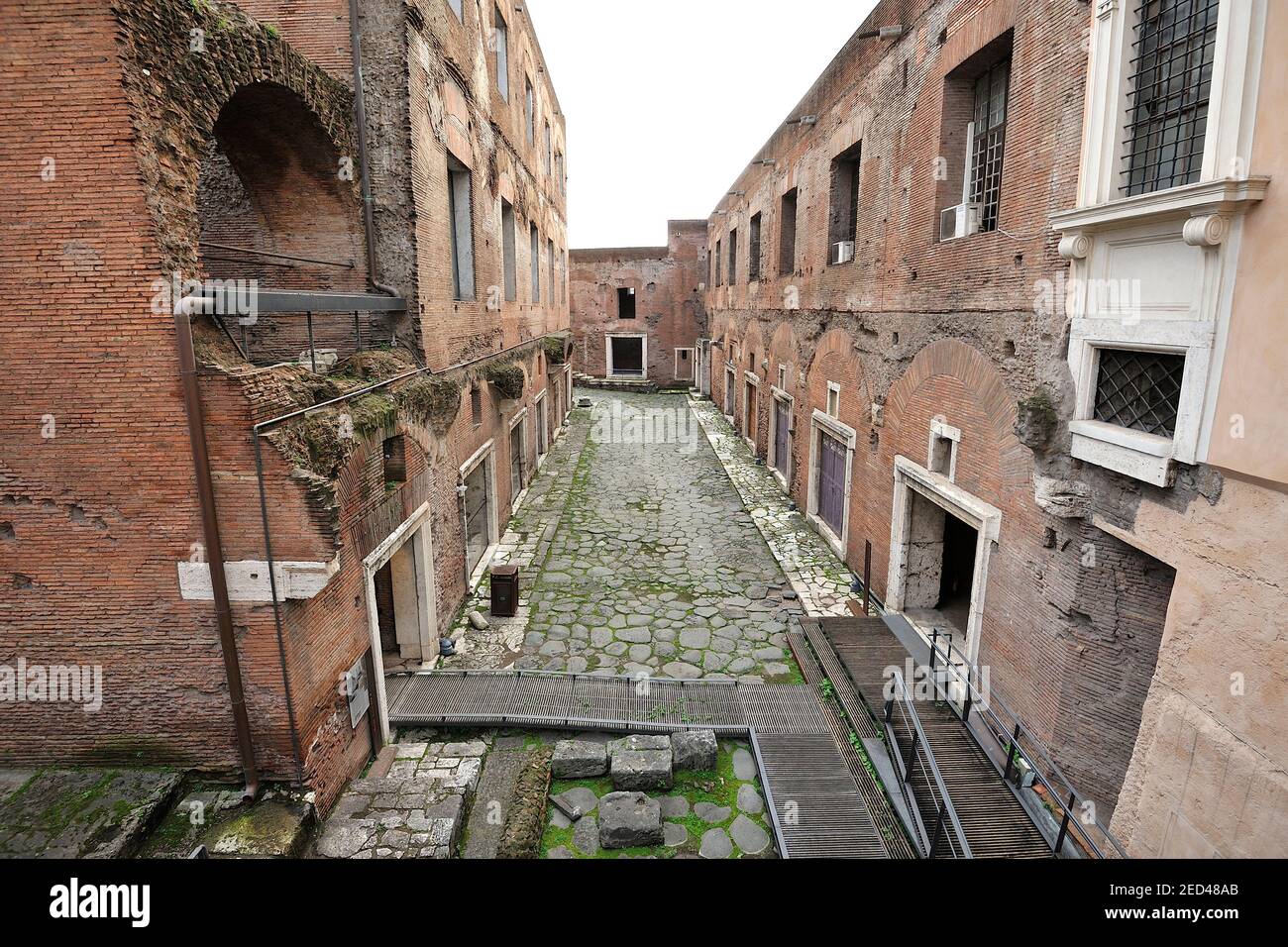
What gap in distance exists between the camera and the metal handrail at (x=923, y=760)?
4.99 meters

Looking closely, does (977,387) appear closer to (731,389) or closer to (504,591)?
(504,591)

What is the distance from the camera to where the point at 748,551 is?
12.3 metres

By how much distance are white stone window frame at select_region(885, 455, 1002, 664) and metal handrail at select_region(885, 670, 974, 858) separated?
3.48 feet

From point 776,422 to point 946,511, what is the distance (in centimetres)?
874

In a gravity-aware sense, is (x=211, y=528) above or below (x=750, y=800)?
above

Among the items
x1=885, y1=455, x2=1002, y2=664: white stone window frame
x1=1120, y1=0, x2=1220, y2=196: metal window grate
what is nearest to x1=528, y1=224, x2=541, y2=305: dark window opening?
x1=885, y1=455, x2=1002, y2=664: white stone window frame

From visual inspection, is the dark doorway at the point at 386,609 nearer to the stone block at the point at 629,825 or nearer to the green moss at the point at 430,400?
the green moss at the point at 430,400

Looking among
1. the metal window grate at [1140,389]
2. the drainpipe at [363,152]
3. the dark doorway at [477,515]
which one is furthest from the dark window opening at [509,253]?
the metal window grate at [1140,389]

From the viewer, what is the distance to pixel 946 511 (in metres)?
8.62

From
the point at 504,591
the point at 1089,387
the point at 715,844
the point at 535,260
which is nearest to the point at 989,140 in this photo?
the point at 1089,387

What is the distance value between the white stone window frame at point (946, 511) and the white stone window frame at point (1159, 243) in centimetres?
154

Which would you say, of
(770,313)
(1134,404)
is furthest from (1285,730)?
(770,313)

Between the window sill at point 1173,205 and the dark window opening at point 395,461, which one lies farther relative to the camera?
the dark window opening at point 395,461

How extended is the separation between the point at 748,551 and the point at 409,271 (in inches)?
296
